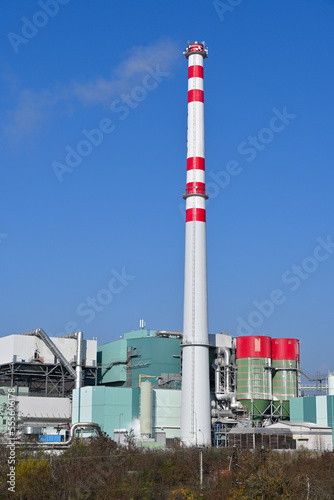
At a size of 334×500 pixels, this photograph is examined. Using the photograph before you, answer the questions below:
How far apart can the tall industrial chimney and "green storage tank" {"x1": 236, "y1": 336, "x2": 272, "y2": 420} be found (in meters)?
10.6

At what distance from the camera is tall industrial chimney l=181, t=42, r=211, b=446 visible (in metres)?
48.0

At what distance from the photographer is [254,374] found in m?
59.1

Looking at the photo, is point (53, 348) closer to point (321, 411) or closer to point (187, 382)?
point (187, 382)

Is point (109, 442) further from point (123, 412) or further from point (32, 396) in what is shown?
point (32, 396)

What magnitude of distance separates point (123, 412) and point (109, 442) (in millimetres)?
19164

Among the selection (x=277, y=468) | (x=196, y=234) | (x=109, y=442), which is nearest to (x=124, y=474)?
(x=109, y=442)

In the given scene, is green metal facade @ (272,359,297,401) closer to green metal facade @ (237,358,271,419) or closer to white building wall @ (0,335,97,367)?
green metal facade @ (237,358,271,419)

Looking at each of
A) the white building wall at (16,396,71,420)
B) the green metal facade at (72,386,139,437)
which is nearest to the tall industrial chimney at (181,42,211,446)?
the green metal facade at (72,386,139,437)

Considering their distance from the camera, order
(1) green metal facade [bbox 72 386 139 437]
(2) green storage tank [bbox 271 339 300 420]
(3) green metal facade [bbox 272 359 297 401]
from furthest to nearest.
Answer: (3) green metal facade [bbox 272 359 297 401] < (2) green storage tank [bbox 271 339 300 420] < (1) green metal facade [bbox 72 386 139 437]

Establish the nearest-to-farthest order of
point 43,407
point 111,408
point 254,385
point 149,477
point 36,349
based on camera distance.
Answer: point 149,477, point 111,408, point 43,407, point 254,385, point 36,349

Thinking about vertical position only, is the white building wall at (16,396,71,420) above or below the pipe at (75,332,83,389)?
below

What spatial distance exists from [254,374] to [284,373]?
3075 millimetres

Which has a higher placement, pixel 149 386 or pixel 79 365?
pixel 79 365

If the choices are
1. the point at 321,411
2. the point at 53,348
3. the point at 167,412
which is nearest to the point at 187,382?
the point at 167,412
